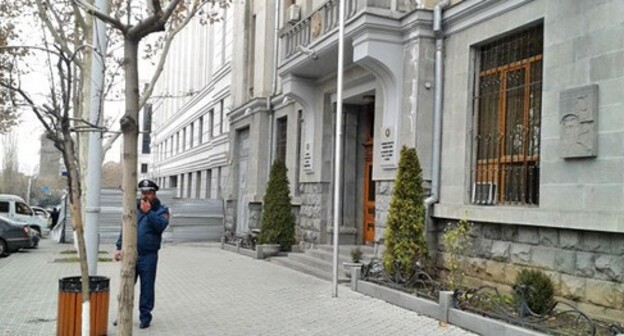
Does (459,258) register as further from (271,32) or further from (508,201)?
(271,32)

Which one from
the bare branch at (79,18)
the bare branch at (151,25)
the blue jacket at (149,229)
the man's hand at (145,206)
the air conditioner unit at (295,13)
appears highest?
the air conditioner unit at (295,13)

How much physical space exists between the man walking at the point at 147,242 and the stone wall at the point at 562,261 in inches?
194

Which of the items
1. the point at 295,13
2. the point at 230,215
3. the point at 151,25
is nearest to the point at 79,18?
the point at 295,13

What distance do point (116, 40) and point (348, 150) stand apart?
748cm

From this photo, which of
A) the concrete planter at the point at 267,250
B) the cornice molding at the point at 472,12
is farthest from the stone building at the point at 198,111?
the cornice molding at the point at 472,12

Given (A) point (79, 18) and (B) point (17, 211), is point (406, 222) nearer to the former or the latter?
(A) point (79, 18)

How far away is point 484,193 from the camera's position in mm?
10258

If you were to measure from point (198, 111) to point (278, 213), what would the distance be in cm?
1833

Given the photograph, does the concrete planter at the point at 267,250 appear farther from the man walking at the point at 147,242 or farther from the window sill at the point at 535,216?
the man walking at the point at 147,242

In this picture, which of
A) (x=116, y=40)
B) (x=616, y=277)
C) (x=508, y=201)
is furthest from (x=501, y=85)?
(x=116, y=40)

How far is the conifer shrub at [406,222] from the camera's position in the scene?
10453 mm

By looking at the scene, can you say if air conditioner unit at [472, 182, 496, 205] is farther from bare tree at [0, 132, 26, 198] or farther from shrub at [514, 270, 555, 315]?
bare tree at [0, 132, 26, 198]

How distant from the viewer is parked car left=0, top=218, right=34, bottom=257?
20047mm

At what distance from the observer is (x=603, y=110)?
7746 mm
